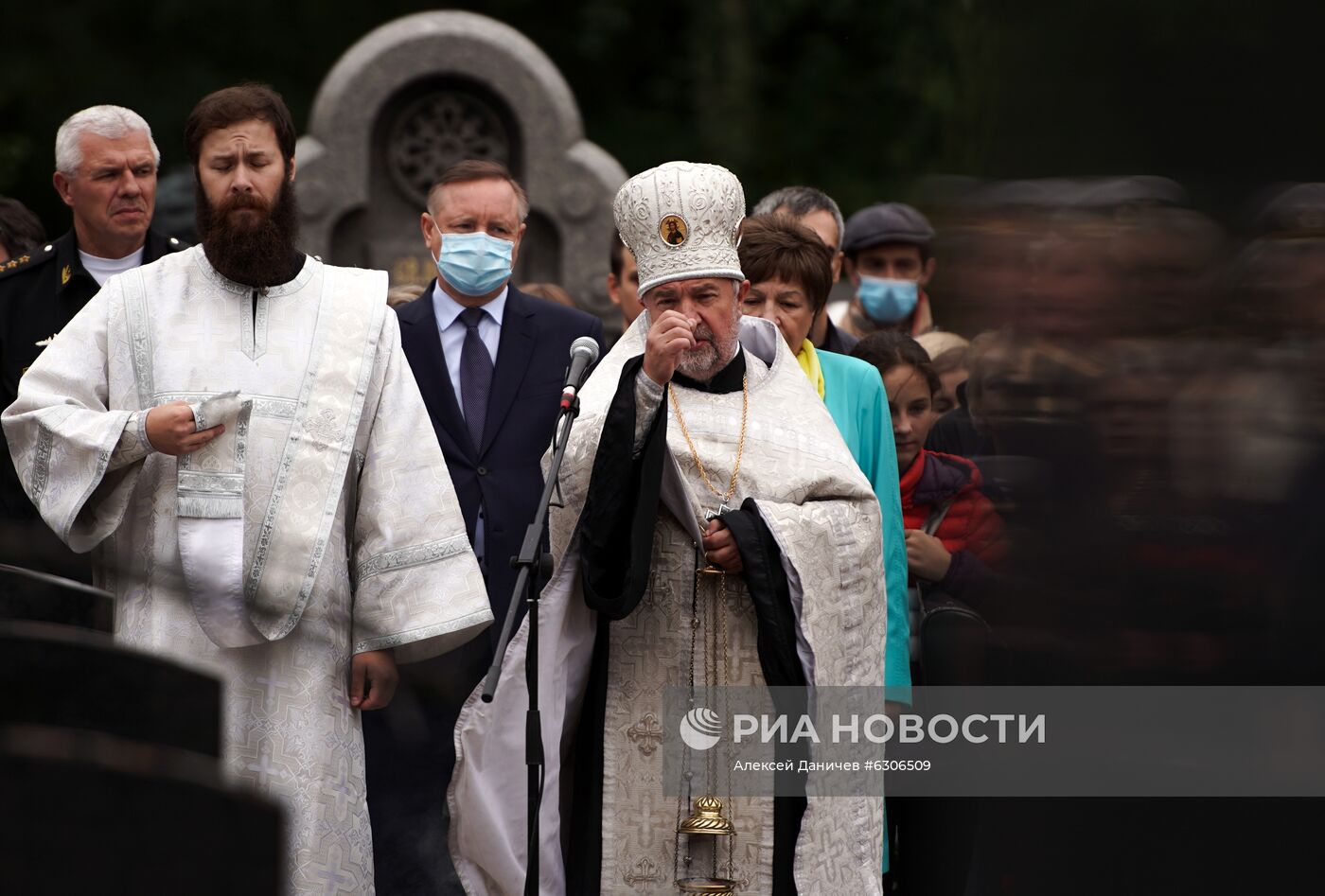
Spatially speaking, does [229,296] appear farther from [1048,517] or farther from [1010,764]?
[1048,517]

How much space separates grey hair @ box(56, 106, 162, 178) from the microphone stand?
7.47ft

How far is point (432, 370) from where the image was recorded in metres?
5.76

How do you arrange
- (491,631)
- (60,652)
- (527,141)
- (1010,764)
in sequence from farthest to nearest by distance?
(527,141)
(491,631)
(1010,764)
(60,652)

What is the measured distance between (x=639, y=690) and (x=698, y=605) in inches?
9.6

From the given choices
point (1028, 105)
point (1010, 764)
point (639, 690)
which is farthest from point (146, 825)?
point (639, 690)

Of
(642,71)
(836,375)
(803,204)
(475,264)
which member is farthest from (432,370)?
(642,71)

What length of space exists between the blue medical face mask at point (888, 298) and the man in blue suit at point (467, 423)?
192 cm

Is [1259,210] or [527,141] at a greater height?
[527,141]

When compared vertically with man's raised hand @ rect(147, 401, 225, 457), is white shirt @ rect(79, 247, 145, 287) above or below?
above

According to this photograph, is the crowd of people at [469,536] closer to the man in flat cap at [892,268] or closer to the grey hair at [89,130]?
the grey hair at [89,130]

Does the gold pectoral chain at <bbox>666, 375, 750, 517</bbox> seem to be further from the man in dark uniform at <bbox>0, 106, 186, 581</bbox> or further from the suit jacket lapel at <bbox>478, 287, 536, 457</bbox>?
the man in dark uniform at <bbox>0, 106, 186, 581</bbox>

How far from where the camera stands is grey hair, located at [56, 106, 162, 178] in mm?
5949

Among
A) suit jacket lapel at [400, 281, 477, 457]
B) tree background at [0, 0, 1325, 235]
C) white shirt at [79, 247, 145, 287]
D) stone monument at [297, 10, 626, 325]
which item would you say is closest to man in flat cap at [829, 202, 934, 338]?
suit jacket lapel at [400, 281, 477, 457]

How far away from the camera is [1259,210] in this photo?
6.49 ft
